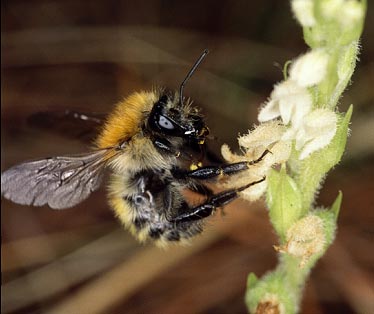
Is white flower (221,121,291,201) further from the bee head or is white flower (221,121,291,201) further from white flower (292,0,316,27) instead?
white flower (292,0,316,27)

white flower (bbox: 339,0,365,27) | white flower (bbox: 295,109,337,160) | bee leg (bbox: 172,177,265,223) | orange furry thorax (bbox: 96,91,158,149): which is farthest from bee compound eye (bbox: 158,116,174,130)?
white flower (bbox: 339,0,365,27)

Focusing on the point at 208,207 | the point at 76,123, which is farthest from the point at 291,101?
the point at 76,123

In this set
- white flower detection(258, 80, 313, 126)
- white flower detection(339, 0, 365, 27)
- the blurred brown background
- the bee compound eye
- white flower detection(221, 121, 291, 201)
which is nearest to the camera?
white flower detection(339, 0, 365, 27)

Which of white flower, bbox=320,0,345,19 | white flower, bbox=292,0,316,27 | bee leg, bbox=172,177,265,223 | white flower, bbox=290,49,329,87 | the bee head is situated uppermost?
white flower, bbox=292,0,316,27

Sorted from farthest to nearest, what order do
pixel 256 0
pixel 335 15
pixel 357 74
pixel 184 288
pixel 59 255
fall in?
1. pixel 256 0
2. pixel 357 74
3. pixel 59 255
4. pixel 184 288
5. pixel 335 15

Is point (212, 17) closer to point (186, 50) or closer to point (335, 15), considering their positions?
point (186, 50)

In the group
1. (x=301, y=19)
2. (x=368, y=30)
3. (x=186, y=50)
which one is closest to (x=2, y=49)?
(x=186, y=50)

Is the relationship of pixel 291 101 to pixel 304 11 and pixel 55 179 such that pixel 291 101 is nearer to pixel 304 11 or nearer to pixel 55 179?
pixel 304 11
